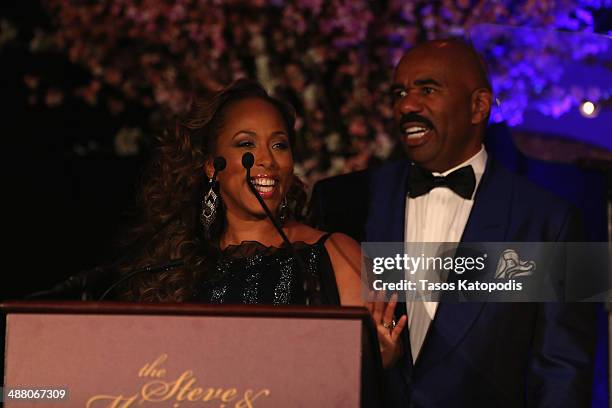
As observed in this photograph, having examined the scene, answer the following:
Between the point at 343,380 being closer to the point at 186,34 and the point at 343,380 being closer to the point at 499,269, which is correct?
the point at 499,269

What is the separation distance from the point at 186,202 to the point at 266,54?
161 inches

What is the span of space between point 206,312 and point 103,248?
368cm

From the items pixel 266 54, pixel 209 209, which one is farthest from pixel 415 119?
pixel 266 54

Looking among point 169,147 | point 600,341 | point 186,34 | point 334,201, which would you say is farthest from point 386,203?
point 186,34

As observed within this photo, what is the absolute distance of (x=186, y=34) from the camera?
7.77 meters

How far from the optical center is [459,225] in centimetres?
356

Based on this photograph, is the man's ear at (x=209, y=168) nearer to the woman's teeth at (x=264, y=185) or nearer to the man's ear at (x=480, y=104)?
the woman's teeth at (x=264, y=185)

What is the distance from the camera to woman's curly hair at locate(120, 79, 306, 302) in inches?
128

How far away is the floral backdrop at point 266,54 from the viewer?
728 cm

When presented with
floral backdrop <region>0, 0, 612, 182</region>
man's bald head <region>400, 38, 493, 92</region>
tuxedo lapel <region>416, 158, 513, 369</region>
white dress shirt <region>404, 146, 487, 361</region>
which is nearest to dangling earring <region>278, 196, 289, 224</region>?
white dress shirt <region>404, 146, 487, 361</region>

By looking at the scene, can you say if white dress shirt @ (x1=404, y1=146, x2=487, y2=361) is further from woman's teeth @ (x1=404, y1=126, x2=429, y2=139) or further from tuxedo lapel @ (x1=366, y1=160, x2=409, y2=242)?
woman's teeth @ (x1=404, y1=126, x2=429, y2=139)

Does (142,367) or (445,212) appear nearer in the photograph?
(142,367)

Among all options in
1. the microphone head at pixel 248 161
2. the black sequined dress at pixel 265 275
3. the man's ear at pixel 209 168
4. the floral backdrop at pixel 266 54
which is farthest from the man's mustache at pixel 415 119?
the floral backdrop at pixel 266 54

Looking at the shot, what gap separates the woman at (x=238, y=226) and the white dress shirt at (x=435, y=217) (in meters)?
0.37
